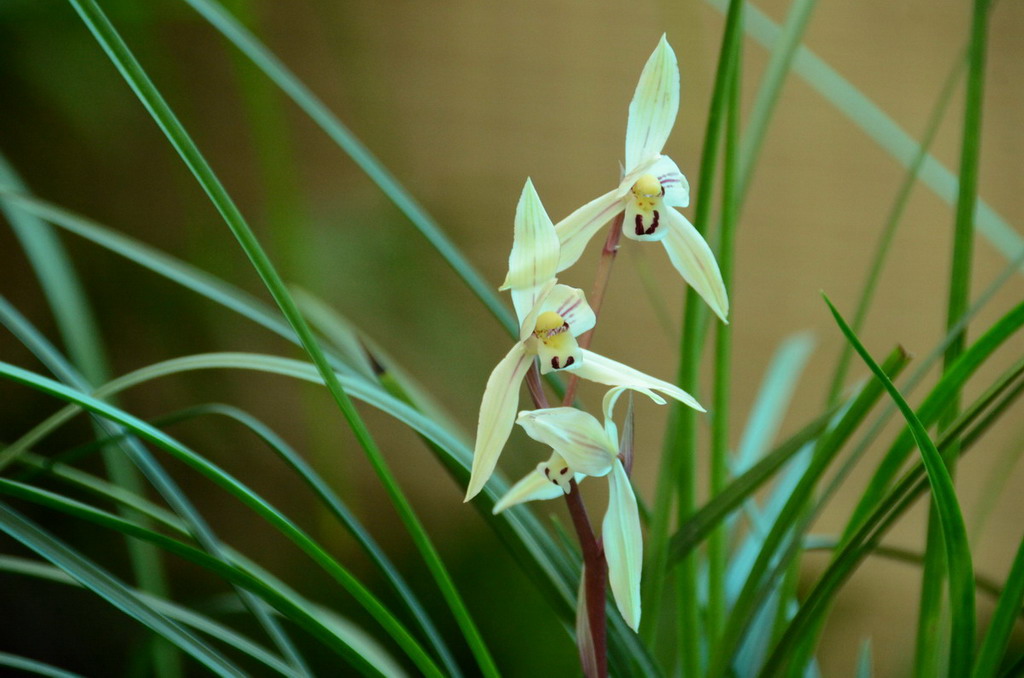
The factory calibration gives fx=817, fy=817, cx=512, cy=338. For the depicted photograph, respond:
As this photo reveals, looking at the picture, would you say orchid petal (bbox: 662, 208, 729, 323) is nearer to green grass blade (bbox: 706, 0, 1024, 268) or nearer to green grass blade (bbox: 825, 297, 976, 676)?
green grass blade (bbox: 825, 297, 976, 676)

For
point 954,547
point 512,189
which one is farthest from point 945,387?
point 512,189

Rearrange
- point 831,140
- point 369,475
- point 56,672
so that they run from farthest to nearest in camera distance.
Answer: point 369,475, point 831,140, point 56,672

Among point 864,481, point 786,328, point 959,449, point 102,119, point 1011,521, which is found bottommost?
point 959,449

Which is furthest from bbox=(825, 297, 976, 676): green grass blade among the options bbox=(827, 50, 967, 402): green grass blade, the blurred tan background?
the blurred tan background

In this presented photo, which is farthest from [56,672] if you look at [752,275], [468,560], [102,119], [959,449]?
[752,275]

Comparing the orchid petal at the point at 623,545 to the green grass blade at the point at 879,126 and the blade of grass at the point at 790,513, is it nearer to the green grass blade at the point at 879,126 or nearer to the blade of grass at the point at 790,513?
the blade of grass at the point at 790,513

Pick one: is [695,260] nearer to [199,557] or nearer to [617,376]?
[617,376]

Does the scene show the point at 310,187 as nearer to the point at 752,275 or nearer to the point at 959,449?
the point at 752,275
